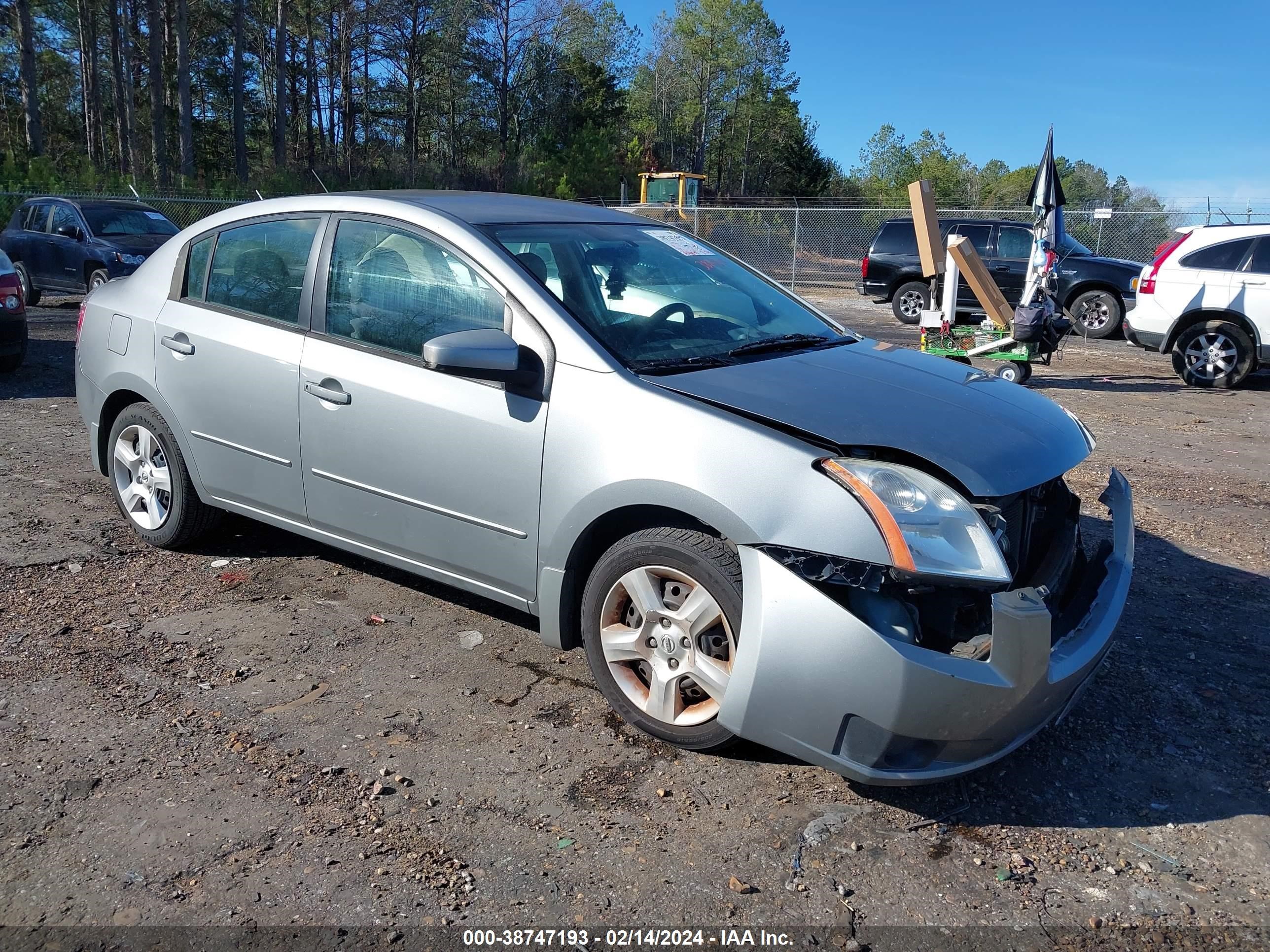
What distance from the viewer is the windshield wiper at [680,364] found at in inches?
133

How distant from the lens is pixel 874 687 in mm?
2664

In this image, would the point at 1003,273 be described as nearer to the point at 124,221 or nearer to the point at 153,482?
the point at 124,221

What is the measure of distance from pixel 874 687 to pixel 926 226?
974cm

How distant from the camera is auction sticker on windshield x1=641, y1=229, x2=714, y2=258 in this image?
438cm

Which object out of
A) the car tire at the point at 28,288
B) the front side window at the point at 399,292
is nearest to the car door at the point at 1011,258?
the front side window at the point at 399,292

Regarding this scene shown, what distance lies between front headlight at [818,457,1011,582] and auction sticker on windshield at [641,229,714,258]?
1818 millimetres

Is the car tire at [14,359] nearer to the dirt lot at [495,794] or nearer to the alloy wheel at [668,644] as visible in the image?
the dirt lot at [495,794]

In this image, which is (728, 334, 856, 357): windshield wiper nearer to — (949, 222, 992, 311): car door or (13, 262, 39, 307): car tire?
(949, 222, 992, 311): car door

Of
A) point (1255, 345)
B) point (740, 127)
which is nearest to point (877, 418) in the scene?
point (1255, 345)

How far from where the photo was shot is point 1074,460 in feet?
10.9

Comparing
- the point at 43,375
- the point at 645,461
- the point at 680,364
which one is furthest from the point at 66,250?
the point at 645,461

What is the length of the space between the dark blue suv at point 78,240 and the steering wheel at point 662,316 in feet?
39.6

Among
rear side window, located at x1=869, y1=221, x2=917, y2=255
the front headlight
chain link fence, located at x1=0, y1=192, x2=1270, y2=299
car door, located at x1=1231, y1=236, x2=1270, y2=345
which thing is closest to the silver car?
the front headlight

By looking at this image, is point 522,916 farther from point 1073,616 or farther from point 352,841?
point 1073,616
